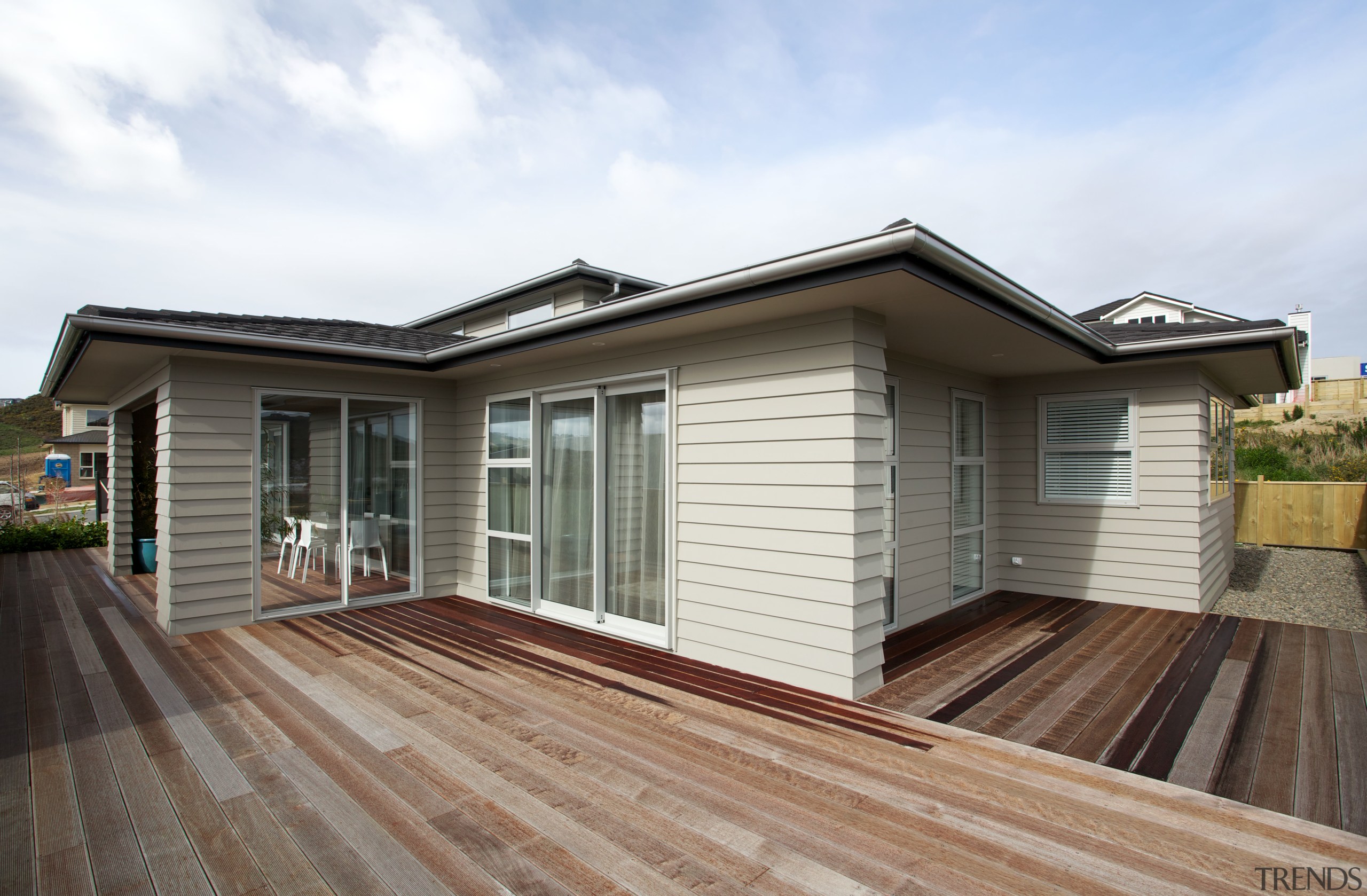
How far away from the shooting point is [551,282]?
9.50 m

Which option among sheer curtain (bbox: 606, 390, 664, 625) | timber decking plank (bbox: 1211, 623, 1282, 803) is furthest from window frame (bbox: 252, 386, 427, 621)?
timber decking plank (bbox: 1211, 623, 1282, 803)

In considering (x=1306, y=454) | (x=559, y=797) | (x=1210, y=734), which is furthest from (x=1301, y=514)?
(x=559, y=797)

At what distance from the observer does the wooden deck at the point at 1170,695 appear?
8.65ft

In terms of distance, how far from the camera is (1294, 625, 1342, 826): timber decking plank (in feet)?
7.72

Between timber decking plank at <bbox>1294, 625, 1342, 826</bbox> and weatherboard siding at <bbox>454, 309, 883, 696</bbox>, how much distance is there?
1.79 meters

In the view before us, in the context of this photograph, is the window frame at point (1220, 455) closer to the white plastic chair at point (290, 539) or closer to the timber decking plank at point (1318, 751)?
the timber decking plank at point (1318, 751)

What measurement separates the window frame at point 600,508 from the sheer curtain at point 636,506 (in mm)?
55

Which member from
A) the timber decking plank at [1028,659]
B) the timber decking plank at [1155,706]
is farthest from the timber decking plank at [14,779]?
the timber decking plank at [1155,706]

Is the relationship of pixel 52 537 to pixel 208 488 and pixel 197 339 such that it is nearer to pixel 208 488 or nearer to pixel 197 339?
pixel 208 488

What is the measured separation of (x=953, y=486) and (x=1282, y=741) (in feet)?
9.50

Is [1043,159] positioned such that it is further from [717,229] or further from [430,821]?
[430,821]

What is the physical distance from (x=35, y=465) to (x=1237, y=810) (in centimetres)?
3914

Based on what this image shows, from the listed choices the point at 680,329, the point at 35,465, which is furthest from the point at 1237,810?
the point at 35,465

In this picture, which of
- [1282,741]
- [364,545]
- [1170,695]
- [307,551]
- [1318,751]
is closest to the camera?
[1318,751]
